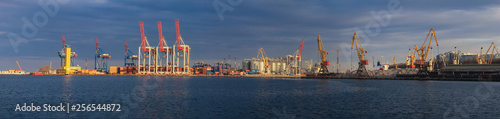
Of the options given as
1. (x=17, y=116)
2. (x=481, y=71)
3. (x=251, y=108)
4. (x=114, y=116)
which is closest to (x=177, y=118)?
(x=114, y=116)

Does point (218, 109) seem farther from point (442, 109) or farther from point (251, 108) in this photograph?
point (442, 109)

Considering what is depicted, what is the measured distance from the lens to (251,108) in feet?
148

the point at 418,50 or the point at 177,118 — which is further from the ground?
the point at 418,50

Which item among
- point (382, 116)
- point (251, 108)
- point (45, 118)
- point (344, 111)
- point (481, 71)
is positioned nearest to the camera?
point (45, 118)

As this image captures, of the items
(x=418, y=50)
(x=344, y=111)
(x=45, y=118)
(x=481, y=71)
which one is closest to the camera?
(x=45, y=118)

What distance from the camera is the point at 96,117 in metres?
35.7

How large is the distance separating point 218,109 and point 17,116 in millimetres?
20406

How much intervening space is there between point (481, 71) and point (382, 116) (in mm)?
144177

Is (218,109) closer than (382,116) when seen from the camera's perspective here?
No

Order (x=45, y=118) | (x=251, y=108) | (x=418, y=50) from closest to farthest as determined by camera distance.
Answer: (x=45, y=118)
(x=251, y=108)
(x=418, y=50)

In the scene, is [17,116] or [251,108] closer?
[17,116]

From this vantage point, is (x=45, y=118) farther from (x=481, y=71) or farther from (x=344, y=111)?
(x=481, y=71)

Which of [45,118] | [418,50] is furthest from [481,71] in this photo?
[45,118]

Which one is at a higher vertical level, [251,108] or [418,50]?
[418,50]
